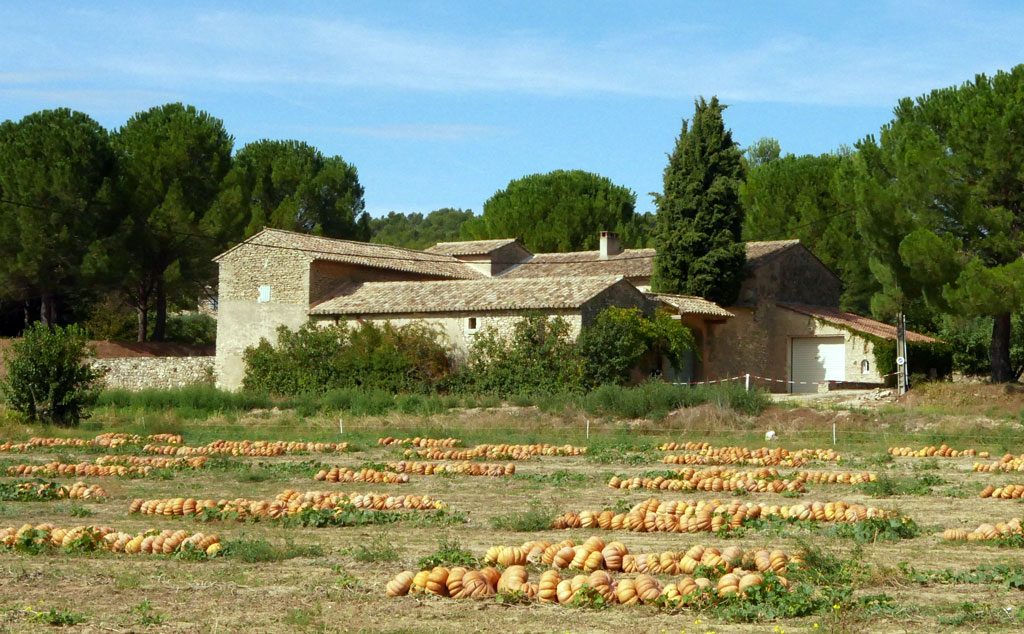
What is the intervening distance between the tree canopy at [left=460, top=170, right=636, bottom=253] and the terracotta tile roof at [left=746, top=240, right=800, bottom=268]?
16.3 m

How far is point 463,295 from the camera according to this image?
121 ft

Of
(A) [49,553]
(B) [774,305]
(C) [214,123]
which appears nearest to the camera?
(A) [49,553]

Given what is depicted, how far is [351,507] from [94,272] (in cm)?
3544

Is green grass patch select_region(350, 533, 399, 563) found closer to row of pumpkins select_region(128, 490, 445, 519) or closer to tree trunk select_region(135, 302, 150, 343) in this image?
row of pumpkins select_region(128, 490, 445, 519)

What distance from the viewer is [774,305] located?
4309 centimetres

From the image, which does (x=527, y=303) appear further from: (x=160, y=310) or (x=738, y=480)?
(x=160, y=310)

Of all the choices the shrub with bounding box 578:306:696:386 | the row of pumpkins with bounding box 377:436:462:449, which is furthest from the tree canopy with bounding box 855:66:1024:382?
the row of pumpkins with bounding box 377:436:462:449

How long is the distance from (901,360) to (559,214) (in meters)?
28.1

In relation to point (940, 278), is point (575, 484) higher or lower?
lower

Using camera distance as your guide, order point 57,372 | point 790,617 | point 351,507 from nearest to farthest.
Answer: point 790,617 < point 351,507 < point 57,372

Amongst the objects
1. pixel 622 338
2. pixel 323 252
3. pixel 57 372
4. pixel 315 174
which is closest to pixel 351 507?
pixel 57 372

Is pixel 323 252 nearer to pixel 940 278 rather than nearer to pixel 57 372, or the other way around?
pixel 57 372

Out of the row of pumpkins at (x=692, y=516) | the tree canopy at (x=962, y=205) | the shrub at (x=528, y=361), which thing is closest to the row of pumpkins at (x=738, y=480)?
the row of pumpkins at (x=692, y=516)

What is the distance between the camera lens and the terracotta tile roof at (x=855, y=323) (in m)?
40.3
